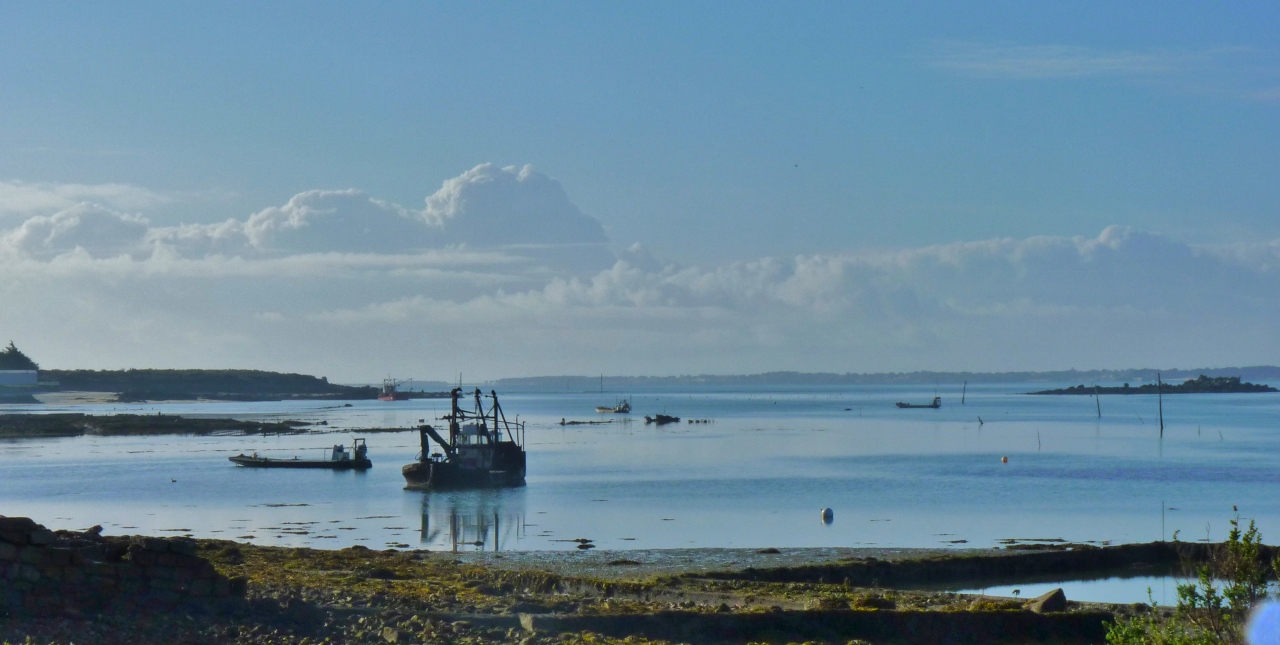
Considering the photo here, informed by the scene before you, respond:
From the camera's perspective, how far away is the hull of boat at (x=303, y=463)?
67562mm

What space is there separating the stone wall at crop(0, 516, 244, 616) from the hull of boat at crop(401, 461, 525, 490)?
3833cm

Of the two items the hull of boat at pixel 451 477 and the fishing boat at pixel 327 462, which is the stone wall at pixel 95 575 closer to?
the hull of boat at pixel 451 477

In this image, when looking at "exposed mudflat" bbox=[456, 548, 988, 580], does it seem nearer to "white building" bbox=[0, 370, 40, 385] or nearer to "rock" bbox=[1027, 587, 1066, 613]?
"rock" bbox=[1027, 587, 1066, 613]

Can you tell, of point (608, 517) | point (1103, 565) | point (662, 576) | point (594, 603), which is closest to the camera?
point (594, 603)

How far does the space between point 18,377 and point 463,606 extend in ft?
624

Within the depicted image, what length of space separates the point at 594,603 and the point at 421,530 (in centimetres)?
2268

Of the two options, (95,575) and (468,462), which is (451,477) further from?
(95,575)

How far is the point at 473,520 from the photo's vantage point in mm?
43750

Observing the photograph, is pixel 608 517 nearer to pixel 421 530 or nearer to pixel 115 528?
pixel 421 530

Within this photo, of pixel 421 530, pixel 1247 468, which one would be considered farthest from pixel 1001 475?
pixel 421 530

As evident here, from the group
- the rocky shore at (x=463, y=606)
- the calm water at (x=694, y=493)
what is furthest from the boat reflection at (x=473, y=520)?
the rocky shore at (x=463, y=606)

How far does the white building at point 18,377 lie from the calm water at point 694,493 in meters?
101

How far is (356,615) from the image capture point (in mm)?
16656

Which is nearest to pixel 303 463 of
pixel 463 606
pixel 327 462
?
pixel 327 462
